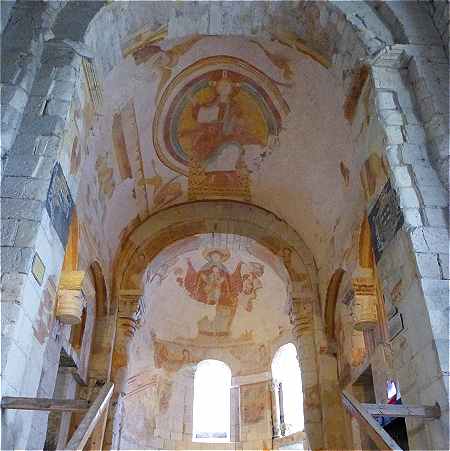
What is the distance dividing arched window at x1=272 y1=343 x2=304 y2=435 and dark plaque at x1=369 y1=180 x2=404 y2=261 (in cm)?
812

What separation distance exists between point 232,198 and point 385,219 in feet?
16.2

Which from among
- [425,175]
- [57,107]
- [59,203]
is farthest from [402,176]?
[57,107]

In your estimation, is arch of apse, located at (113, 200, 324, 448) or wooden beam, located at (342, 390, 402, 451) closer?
wooden beam, located at (342, 390, 402, 451)

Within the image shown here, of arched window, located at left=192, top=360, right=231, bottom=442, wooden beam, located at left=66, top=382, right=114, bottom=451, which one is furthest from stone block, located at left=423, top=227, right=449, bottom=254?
arched window, located at left=192, top=360, right=231, bottom=442

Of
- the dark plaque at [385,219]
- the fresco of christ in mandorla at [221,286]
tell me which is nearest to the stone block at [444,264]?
the dark plaque at [385,219]

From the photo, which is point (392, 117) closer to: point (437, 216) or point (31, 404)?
point (437, 216)

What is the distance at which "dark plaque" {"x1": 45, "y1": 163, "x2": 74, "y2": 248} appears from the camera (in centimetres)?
411

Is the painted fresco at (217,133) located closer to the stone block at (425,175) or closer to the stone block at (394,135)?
the stone block at (394,135)

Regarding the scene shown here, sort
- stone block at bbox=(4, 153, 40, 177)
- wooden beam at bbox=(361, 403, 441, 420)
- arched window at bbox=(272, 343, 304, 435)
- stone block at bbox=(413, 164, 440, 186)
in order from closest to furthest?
wooden beam at bbox=(361, 403, 441, 420) < stone block at bbox=(4, 153, 40, 177) < stone block at bbox=(413, 164, 440, 186) < arched window at bbox=(272, 343, 304, 435)

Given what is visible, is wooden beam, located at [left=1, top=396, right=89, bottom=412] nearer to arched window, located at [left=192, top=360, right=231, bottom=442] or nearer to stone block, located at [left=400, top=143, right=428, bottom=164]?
stone block, located at [left=400, top=143, right=428, bottom=164]

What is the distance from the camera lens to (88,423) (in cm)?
318

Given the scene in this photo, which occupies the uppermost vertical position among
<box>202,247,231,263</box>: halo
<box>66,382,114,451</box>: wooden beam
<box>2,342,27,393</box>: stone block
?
<box>202,247,231,263</box>: halo

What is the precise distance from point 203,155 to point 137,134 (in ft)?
4.43

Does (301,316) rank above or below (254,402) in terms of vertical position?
above
